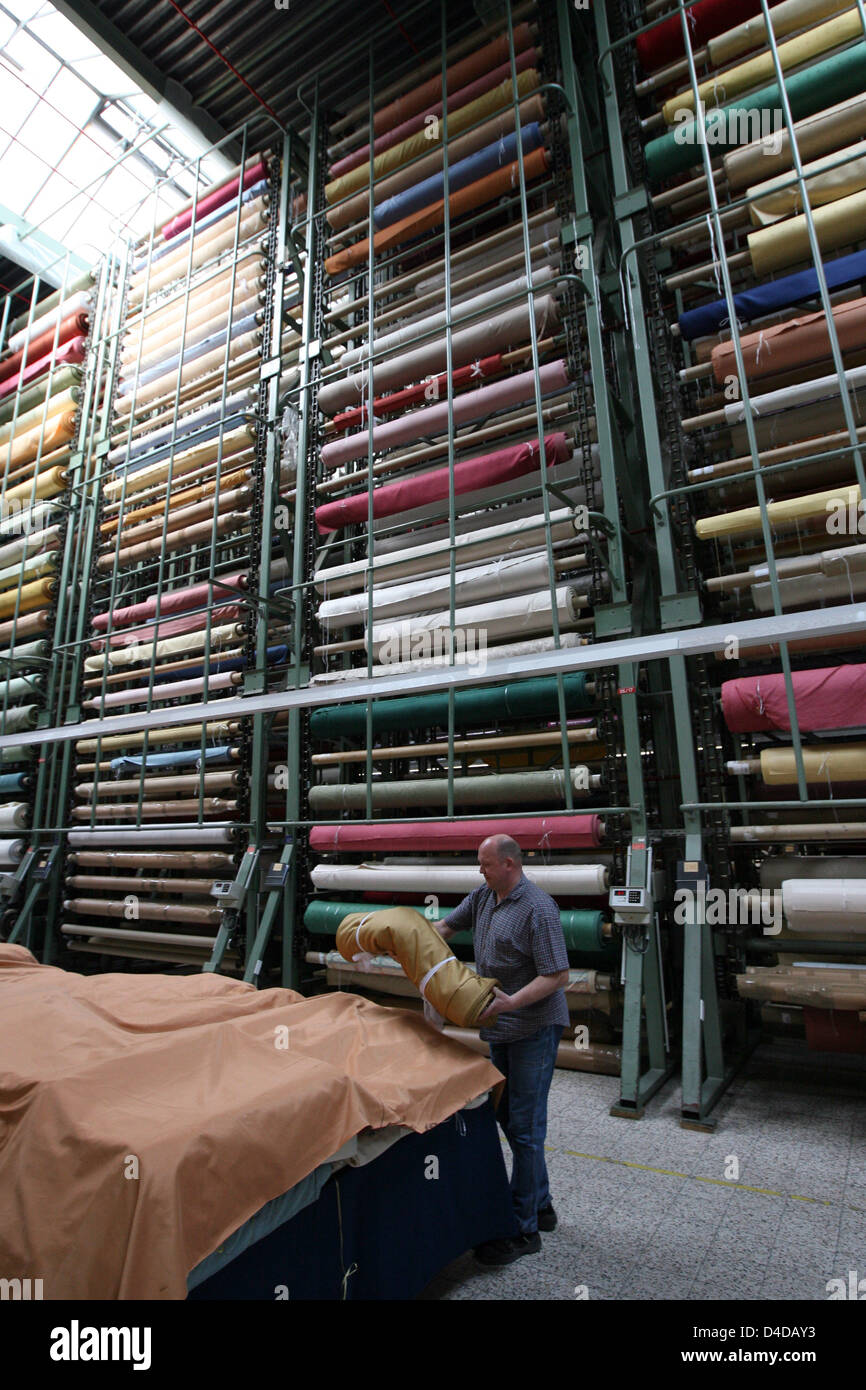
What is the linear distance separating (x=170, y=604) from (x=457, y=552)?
3655 millimetres

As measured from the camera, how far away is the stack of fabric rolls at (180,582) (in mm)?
7145

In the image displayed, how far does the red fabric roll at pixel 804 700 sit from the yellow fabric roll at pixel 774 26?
15.2 feet

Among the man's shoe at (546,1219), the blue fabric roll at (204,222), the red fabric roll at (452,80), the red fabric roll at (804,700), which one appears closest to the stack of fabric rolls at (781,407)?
the red fabric roll at (804,700)

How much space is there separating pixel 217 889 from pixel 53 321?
8955mm

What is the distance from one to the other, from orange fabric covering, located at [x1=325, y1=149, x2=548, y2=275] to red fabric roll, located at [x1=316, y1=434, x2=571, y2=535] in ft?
7.54

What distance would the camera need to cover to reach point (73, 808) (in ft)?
28.3

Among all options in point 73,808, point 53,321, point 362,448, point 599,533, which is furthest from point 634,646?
point 53,321

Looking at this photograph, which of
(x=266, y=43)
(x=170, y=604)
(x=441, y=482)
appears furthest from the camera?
(x=170, y=604)

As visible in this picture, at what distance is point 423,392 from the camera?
6410 millimetres

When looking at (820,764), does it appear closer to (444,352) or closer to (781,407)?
(781,407)

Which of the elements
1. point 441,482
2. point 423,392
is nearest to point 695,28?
point 423,392

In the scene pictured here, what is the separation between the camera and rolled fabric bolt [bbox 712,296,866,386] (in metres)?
4.54

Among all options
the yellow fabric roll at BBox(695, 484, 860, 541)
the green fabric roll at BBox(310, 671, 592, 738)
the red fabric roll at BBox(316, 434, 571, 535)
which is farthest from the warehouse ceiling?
the green fabric roll at BBox(310, 671, 592, 738)
